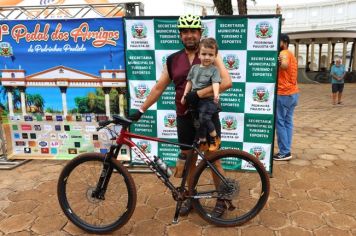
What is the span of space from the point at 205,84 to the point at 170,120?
5.48 ft

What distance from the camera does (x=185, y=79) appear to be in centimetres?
326

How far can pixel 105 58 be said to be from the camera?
4.67 meters

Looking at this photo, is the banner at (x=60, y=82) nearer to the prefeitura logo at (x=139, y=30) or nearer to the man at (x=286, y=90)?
the prefeitura logo at (x=139, y=30)

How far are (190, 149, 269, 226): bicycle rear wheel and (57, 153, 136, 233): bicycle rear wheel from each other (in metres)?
0.70

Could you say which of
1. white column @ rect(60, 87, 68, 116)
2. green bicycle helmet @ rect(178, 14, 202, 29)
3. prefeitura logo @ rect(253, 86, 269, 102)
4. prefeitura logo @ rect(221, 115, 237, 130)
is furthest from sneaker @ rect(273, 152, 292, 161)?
white column @ rect(60, 87, 68, 116)

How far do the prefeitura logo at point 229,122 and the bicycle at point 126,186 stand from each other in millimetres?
1233

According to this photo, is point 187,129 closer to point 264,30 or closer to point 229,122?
point 229,122

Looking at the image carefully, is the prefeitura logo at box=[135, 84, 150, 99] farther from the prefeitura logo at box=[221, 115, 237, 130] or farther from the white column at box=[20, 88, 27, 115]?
the white column at box=[20, 88, 27, 115]

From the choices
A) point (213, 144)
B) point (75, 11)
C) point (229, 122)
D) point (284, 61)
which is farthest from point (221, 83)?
point (75, 11)

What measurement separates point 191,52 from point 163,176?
4.31ft

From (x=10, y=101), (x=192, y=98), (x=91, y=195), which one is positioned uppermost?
(x=192, y=98)

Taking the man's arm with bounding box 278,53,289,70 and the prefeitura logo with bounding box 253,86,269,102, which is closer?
the prefeitura logo with bounding box 253,86,269,102

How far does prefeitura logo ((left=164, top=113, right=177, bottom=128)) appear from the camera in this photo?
463 centimetres

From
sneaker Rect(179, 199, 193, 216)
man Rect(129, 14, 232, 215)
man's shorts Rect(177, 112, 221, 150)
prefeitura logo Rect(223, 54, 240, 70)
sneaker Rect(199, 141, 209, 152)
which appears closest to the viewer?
man Rect(129, 14, 232, 215)
